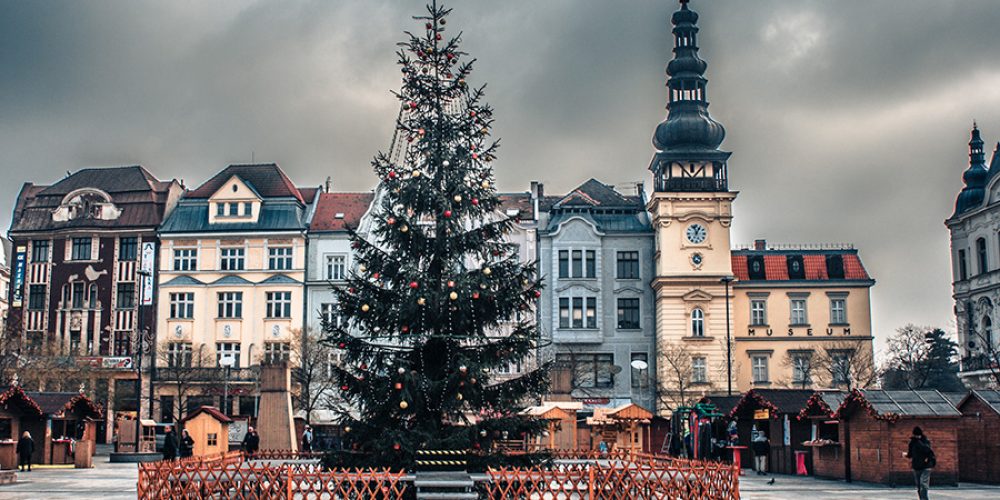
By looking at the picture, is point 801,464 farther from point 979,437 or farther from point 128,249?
point 128,249

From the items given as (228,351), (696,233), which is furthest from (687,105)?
(228,351)

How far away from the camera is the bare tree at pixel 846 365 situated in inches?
2501

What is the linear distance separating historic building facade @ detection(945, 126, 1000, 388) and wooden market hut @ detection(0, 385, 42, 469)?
156 ft

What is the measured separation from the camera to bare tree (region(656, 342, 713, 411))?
206ft

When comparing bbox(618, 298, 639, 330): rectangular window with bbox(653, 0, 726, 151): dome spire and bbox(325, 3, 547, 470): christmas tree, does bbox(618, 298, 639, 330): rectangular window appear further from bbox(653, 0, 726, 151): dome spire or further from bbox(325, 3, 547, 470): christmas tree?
bbox(325, 3, 547, 470): christmas tree

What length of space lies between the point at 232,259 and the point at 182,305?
407cm

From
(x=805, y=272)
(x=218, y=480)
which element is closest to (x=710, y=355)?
(x=805, y=272)

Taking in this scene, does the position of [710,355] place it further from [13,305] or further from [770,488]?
[13,305]

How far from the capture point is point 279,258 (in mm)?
67625

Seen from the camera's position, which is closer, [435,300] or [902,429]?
[435,300]

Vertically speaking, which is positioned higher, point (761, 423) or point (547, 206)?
point (547, 206)

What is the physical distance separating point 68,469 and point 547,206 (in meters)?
36.4

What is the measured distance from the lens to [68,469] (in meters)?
39.8

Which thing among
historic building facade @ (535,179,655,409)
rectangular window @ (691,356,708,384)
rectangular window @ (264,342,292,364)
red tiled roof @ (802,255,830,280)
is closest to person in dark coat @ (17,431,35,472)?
rectangular window @ (264,342,292,364)
